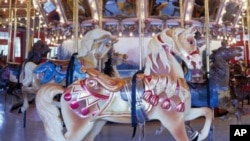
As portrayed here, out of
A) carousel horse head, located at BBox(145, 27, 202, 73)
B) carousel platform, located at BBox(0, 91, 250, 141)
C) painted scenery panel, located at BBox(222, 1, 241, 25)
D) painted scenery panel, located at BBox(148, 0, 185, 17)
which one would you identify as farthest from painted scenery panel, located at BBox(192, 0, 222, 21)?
carousel horse head, located at BBox(145, 27, 202, 73)

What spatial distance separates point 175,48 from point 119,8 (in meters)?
6.33

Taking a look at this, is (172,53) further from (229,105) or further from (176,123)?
(229,105)

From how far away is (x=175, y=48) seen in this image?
2607mm

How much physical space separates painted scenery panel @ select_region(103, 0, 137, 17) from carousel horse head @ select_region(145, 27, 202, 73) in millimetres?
6086

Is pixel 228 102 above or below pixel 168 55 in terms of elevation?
below

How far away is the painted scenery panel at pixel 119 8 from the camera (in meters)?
8.57

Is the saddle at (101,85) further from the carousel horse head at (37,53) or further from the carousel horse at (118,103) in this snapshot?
the carousel horse head at (37,53)

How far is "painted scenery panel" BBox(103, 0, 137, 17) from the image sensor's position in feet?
28.1

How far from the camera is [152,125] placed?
200 inches

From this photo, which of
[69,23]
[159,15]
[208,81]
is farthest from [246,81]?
[69,23]

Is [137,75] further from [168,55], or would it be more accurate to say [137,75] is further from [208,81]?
[208,81]

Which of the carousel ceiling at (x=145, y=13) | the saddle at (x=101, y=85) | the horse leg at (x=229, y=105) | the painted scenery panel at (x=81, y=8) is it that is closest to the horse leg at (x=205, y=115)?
the saddle at (x=101, y=85)

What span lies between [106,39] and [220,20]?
690 centimetres

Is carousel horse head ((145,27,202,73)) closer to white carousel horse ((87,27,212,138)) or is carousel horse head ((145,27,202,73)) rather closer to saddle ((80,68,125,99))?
white carousel horse ((87,27,212,138))
